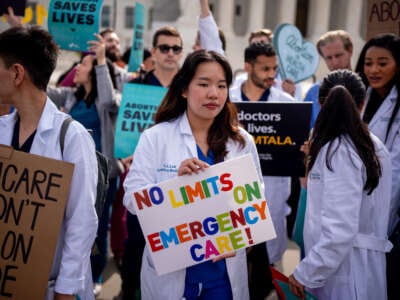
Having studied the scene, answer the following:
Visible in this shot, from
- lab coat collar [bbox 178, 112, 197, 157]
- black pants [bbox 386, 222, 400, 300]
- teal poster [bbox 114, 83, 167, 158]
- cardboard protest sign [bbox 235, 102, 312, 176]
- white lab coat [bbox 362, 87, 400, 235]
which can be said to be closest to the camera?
lab coat collar [bbox 178, 112, 197, 157]

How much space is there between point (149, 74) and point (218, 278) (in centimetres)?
237

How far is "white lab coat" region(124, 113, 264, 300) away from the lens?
2346 millimetres

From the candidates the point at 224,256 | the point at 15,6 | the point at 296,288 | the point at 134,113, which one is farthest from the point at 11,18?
the point at 296,288

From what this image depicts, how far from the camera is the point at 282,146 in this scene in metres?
3.58

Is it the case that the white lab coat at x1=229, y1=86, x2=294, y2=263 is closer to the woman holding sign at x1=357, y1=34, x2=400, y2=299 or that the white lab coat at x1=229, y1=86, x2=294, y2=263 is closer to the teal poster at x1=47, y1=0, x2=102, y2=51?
the woman holding sign at x1=357, y1=34, x2=400, y2=299

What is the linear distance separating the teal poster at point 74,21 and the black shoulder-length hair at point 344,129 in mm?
2442

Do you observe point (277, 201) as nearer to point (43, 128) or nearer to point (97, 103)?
point (97, 103)

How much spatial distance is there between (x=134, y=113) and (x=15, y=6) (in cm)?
121

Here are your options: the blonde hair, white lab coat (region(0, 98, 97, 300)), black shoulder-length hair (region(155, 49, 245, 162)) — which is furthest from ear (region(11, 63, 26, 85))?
the blonde hair

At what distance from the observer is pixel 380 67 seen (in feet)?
10.9

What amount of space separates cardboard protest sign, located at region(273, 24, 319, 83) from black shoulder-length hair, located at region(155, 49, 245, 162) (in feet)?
8.55

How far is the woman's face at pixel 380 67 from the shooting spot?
332 centimetres

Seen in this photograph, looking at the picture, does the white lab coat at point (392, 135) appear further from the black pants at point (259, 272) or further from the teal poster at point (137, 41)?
the teal poster at point (137, 41)

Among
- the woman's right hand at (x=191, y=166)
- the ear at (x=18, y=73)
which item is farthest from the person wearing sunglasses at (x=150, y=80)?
the ear at (x=18, y=73)
